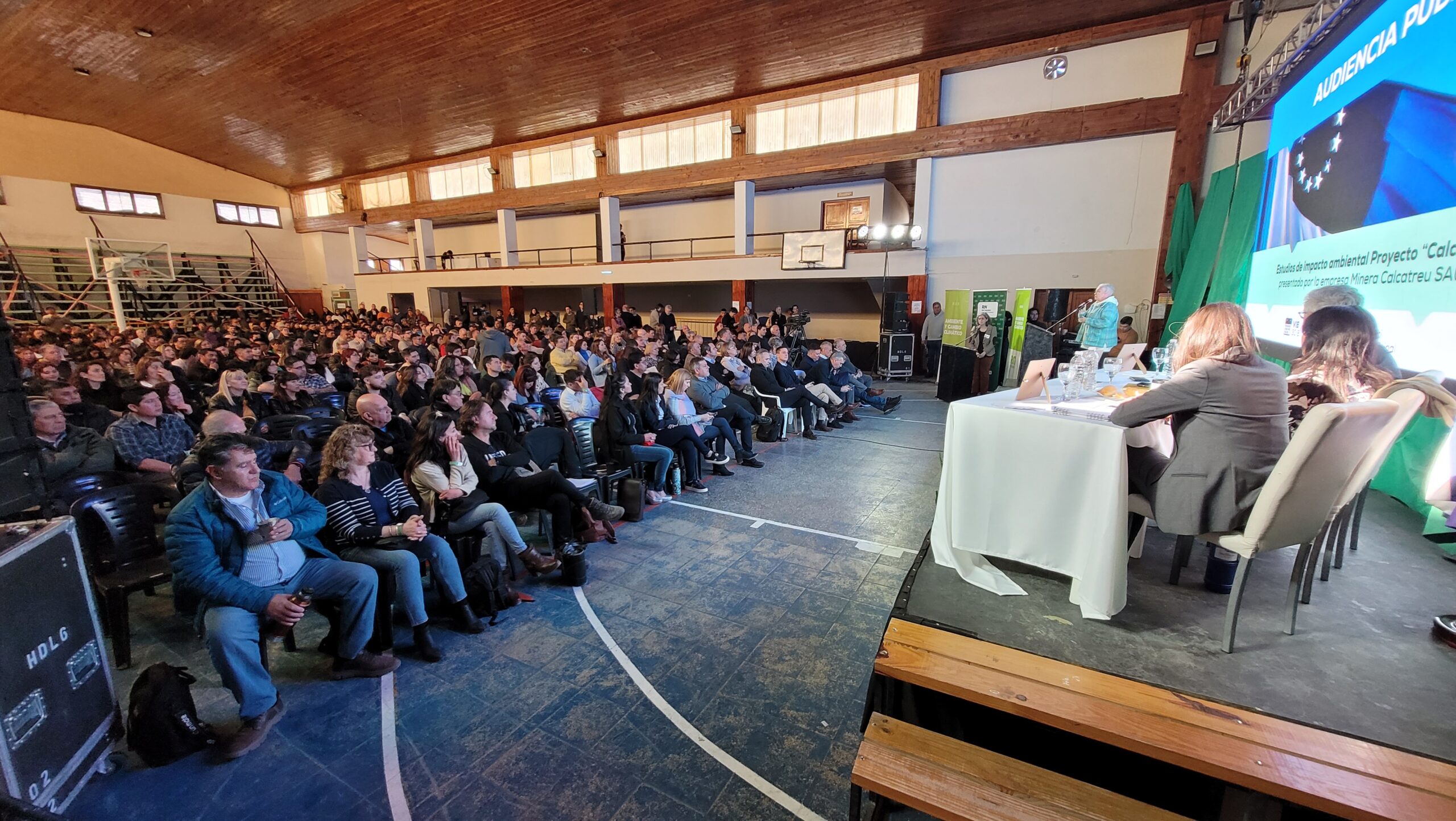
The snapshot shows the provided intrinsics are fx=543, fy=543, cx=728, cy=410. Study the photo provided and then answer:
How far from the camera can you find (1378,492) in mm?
3428

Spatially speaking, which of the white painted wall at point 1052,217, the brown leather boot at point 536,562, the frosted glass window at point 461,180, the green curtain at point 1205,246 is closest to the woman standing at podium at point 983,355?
the white painted wall at point 1052,217

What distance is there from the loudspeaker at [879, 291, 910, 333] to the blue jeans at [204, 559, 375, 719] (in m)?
9.80

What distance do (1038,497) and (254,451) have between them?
3141mm

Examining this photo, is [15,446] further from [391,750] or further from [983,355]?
[983,355]

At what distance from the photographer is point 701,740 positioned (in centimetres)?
199

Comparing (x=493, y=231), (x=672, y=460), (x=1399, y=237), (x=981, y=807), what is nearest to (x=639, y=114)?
(x=493, y=231)

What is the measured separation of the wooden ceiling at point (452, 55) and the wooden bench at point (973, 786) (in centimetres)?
926

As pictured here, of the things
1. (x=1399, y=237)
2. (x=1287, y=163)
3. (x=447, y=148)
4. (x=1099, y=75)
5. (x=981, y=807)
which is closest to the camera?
(x=981, y=807)

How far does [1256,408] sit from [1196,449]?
215mm

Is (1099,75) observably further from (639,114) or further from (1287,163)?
(639,114)

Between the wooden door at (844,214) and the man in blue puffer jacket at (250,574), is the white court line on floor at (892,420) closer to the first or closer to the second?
the wooden door at (844,214)

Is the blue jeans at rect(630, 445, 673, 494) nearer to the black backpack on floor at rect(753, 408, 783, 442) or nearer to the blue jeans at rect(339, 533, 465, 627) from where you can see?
the blue jeans at rect(339, 533, 465, 627)

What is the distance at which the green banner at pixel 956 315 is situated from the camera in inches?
380

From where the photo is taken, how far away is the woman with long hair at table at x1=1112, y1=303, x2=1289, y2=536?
73.0 inches
